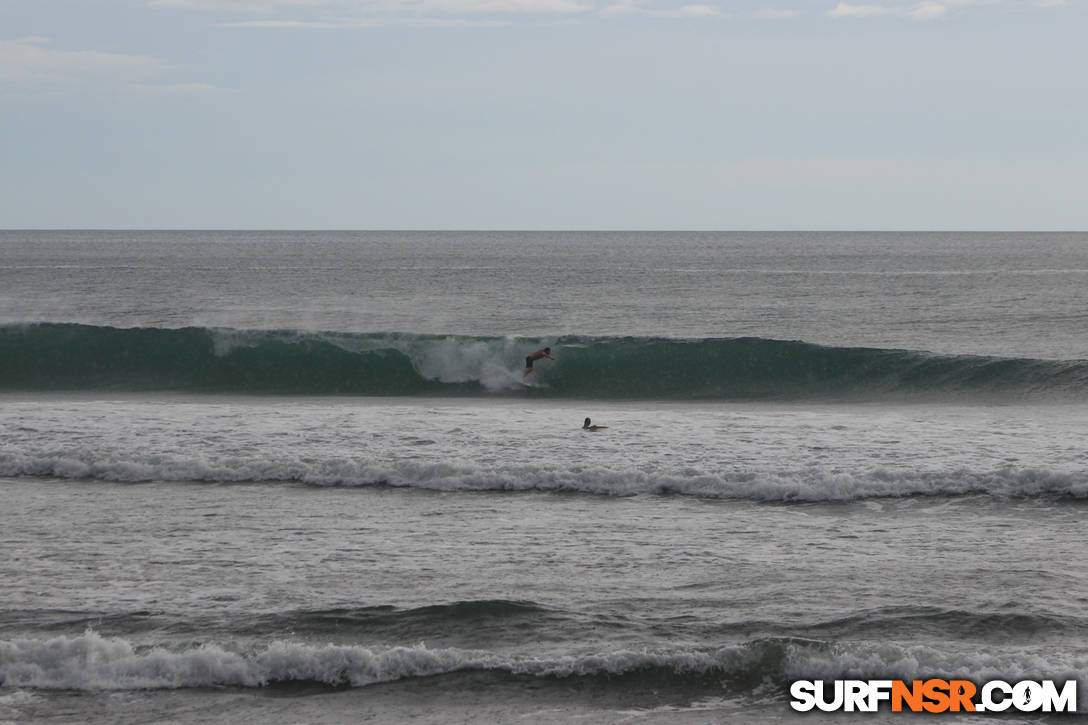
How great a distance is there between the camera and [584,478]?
514 inches

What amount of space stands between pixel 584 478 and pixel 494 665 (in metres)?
5.52

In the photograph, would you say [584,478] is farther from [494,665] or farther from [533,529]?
[494,665]

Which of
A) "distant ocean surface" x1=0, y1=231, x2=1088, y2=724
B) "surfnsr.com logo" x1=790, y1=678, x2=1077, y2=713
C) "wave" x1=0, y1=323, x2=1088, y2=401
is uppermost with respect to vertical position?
"wave" x1=0, y1=323, x2=1088, y2=401

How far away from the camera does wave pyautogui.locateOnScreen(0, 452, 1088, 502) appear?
12.4m

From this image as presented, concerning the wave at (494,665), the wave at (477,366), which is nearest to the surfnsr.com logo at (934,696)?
the wave at (494,665)

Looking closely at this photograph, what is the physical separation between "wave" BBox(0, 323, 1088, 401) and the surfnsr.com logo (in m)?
15.7

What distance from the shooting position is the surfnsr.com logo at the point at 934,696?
702 cm

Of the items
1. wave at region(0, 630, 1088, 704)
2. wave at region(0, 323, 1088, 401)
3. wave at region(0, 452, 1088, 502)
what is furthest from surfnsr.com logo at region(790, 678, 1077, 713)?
wave at region(0, 323, 1088, 401)

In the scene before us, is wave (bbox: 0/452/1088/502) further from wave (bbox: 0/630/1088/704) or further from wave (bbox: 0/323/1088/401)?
wave (bbox: 0/323/1088/401)

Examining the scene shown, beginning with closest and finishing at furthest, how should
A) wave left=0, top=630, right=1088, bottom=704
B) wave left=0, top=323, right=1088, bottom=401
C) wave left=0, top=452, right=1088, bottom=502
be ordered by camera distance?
wave left=0, top=630, right=1088, bottom=704 < wave left=0, top=452, right=1088, bottom=502 < wave left=0, top=323, right=1088, bottom=401

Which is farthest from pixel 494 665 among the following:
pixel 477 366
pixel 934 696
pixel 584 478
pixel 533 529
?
pixel 477 366

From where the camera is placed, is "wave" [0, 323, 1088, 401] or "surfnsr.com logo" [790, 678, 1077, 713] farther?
"wave" [0, 323, 1088, 401]

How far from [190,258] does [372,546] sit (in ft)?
277

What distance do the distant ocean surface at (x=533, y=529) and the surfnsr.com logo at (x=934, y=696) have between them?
112 millimetres
